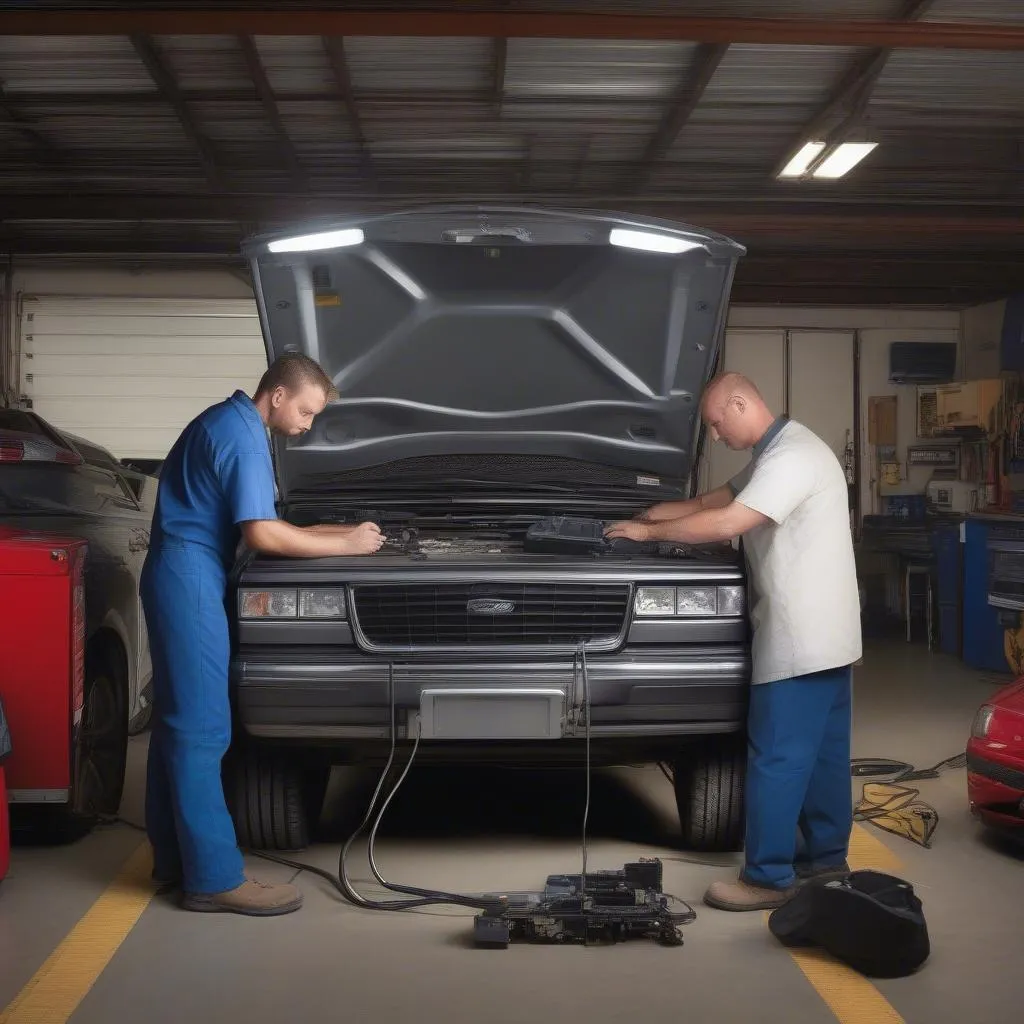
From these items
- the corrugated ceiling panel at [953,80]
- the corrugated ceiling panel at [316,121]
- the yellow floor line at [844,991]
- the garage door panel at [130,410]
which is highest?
the corrugated ceiling panel at [316,121]

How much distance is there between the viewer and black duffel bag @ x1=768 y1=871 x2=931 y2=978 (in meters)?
3.01

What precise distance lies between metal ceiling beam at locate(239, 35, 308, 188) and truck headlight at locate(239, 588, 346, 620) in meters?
4.04

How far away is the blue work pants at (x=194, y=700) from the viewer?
Answer: 136 inches

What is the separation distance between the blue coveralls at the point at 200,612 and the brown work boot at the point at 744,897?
4.41ft

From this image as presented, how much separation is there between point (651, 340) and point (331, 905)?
2.18 m

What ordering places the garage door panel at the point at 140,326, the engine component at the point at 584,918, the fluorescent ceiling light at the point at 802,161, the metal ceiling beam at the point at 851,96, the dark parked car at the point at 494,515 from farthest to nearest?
the garage door panel at the point at 140,326
the fluorescent ceiling light at the point at 802,161
the metal ceiling beam at the point at 851,96
the dark parked car at the point at 494,515
the engine component at the point at 584,918

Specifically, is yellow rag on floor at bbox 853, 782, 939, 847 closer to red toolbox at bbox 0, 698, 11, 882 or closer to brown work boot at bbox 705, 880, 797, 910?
brown work boot at bbox 705, 880, 797, 910

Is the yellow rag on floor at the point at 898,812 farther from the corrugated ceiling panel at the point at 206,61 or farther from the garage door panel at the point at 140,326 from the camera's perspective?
the garage door panel at the point at 140,326

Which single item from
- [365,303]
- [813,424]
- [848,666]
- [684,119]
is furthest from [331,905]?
[813,424]

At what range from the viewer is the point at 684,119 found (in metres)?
7.71

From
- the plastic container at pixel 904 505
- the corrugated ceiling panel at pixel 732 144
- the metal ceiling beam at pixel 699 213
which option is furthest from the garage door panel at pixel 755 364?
the corrugated ceiling panel at pixel 732 144

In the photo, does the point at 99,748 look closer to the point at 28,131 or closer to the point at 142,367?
the point at 28,131

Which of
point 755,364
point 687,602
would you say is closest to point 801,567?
point 687,602

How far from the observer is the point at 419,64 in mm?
6980
